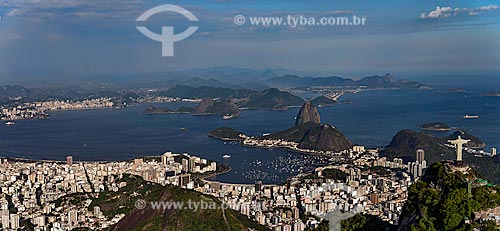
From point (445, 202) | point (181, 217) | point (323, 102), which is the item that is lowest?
point (181, 217)

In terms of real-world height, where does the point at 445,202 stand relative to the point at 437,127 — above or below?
above

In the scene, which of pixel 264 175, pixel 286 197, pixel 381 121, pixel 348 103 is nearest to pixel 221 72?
pixel 348 103

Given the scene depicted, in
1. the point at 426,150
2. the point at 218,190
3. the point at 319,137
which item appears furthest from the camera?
the point at 319,137

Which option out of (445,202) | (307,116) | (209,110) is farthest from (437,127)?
(445,202)

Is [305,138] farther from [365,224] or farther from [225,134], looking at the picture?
[365,224]

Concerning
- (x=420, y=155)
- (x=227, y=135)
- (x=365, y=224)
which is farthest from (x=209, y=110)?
(x=365, y=224)

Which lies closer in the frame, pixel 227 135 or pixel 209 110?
pixel 227 135

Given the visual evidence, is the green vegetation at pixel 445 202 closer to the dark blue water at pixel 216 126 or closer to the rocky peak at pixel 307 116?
the dark blue water at pixel 216 126

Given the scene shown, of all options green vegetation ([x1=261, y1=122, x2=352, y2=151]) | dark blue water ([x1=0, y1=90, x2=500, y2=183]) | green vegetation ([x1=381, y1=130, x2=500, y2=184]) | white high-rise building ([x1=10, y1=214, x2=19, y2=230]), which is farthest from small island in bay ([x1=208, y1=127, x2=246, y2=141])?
white high-rise building ([x1=10, y1=214, x2=19, y2=230])

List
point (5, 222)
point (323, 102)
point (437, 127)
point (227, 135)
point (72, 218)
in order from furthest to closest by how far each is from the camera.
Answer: point (323, 102) < point (437, 127) < point (227, 135) < point (72, 218) < point (5, 222)
